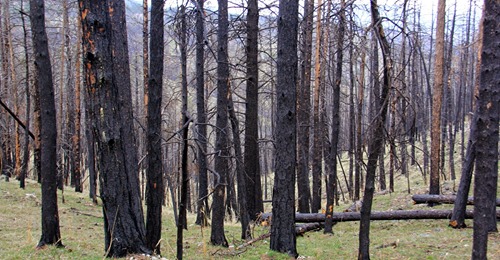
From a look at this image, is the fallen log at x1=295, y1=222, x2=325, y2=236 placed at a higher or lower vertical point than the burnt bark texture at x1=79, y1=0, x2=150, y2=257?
lower

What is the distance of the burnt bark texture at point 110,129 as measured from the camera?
4801 mm

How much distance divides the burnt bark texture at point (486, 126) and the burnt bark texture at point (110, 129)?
13.3 ft

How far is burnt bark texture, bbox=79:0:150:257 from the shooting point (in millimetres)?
4801

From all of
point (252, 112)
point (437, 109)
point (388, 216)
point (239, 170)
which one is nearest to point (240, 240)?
point (239, 170)

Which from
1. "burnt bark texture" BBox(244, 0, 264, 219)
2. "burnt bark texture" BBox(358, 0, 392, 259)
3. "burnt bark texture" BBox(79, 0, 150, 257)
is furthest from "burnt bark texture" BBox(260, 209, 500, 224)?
"burnt bark texture" BBox(79, 0, 150, 257)

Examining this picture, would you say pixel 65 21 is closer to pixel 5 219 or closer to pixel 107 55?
pixel 5 219

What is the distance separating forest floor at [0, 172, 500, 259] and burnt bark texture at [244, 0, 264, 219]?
1108 millimetres

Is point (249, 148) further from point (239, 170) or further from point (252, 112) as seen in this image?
point (239, 170)

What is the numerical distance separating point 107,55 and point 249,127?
606 cm

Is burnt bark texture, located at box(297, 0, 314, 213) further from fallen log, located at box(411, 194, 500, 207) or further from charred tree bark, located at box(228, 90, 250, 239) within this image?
charred tree bark, located at box(228, 90, 250, 239)

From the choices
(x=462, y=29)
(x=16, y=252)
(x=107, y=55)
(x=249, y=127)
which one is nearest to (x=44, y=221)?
(x=16, y=252)

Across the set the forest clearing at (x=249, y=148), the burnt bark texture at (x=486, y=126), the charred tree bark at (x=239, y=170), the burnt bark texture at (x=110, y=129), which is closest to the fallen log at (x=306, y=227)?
the forest clearing at (x=249, y=148)

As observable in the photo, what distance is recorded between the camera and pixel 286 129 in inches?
262

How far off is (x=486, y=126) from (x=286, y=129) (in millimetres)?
2888
